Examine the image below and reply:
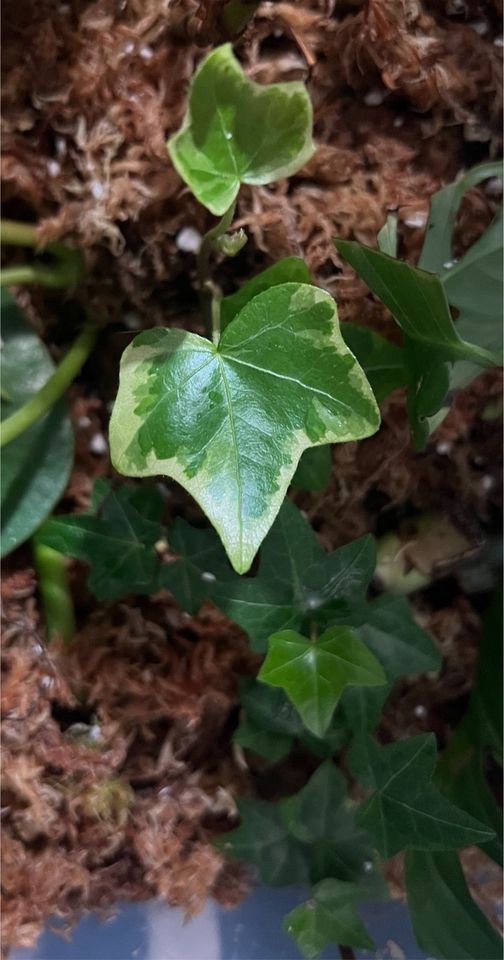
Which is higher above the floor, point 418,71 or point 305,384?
point 418,71

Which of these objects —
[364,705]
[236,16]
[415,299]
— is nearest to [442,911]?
[364,705]

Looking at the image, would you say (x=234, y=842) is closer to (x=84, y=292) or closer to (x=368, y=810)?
(x=368, y=810)

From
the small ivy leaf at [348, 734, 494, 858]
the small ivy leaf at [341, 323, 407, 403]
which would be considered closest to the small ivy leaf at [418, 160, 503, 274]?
the small ivy leaf at [341, 323, 407, 403]

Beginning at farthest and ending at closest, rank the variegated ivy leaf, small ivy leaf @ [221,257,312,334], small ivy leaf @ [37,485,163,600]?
small ivy leaf @ [37,485,163,600] → small ivy leaf @ [221,257,312,334] → the variegated ivy leaf

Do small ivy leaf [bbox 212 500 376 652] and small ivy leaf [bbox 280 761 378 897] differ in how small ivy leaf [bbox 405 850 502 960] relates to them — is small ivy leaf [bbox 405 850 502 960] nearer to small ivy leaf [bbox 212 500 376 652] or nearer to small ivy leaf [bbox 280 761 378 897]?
small ivy leaf [bbox 280 761 378 897]

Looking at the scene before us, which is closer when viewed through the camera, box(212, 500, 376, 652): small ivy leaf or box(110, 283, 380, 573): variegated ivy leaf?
box(110, 283, 380, 573): variegated ivy leaf

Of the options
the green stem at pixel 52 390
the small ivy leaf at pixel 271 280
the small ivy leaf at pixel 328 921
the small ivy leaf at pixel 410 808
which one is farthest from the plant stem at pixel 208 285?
the small ivy leaf at pixel 328 921

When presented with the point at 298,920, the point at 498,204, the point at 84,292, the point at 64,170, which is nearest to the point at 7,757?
the point at 298,920
